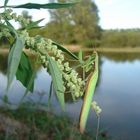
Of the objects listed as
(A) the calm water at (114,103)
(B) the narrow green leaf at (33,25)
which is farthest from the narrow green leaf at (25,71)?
(A) the calm water at (114,103)


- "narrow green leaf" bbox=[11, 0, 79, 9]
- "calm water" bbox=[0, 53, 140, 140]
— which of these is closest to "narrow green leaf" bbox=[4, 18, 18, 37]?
"narrow green leaf" bbox=[11, 0, 79, 9]

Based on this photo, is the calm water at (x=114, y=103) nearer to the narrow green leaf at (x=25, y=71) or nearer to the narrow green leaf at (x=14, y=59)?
the narrow green leaf at (x=25, y=71)

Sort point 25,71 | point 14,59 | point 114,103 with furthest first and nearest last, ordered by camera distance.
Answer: point 114,103 → point 25,71 → point 14,59

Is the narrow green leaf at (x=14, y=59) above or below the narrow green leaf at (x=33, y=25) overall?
below

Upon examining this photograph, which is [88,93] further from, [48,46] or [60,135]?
[60,135]

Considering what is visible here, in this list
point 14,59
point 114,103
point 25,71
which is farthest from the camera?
point 114,103

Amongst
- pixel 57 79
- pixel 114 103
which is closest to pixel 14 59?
pixel 57 79

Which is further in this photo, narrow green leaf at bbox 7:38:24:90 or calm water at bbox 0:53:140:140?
calm water at bbox 0:53:140:140

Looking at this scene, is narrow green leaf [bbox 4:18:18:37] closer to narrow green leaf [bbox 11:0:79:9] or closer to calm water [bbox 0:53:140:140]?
narrow green leaf [bbox 11:0:79:9]

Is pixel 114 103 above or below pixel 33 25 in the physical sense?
below

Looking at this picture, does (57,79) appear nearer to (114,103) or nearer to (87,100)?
(87,100)
